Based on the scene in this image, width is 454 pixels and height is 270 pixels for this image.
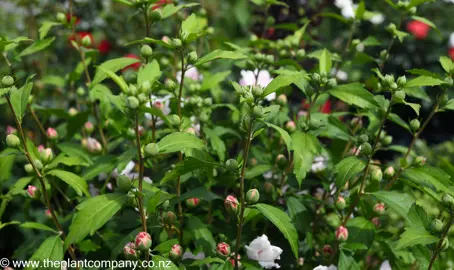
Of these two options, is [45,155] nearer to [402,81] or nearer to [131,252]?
[131,252]

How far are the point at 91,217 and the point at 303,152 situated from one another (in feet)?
1.55

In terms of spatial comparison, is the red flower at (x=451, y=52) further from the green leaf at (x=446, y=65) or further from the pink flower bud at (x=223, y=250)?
the pink flower bud at (x=223, y=250)

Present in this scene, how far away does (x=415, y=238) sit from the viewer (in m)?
0.98

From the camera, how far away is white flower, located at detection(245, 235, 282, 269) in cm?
114

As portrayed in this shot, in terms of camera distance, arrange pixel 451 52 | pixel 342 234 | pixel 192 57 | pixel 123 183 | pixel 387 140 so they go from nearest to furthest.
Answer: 1. pixel 123 183
2. pixel 192 57
3. pixel 342 234
4. pixel 387 140
5. pixel 451 52

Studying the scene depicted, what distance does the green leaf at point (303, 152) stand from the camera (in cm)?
109

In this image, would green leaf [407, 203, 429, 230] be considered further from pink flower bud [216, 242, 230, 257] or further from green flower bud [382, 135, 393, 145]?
pink flower bud [216, 242, 230, 257]

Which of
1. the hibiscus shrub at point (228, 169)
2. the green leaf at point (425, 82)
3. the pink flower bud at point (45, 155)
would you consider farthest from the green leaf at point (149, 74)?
the green leaf at point (425, 82)

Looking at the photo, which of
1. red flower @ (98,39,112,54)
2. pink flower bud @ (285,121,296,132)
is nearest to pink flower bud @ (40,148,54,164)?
pink flower bud @ (285,121,296,132)

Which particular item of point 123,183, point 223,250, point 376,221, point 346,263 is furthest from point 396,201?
point 123,183

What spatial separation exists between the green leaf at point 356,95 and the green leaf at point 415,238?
0.27 metres

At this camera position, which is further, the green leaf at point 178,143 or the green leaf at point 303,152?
the green leaf at point 303,152

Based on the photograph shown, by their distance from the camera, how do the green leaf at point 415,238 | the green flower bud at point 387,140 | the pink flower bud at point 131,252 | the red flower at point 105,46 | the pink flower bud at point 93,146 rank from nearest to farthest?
the green leaf at point 415,238, the pink flower bud at point 131,252, the green flower bud at point 387,140, the pink flower bud at point 93,146, the red flower at point 105,46

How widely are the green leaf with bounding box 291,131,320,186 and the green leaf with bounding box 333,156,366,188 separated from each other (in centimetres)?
6
